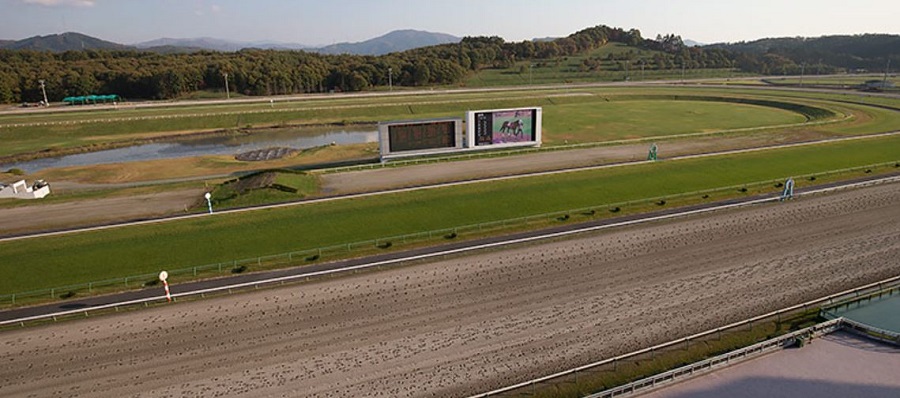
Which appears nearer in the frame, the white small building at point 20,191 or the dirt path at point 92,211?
the dirt path at point 92,211

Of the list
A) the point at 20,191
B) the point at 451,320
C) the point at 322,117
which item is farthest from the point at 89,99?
the point at 451,320

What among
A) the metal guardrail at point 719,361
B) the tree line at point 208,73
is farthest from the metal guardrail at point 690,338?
the tree line at point 208,73

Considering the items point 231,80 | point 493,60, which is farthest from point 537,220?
point 493,60

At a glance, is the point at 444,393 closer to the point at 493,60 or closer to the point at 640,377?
the point at 640,377

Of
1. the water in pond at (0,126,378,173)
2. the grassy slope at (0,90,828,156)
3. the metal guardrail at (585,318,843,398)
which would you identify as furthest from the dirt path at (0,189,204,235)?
the grassy slope at (0,90,828,156)

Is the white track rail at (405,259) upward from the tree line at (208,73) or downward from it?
downward

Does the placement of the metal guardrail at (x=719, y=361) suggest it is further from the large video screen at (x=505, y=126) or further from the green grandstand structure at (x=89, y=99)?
the green grandstand structure at (x=89, y=99)
